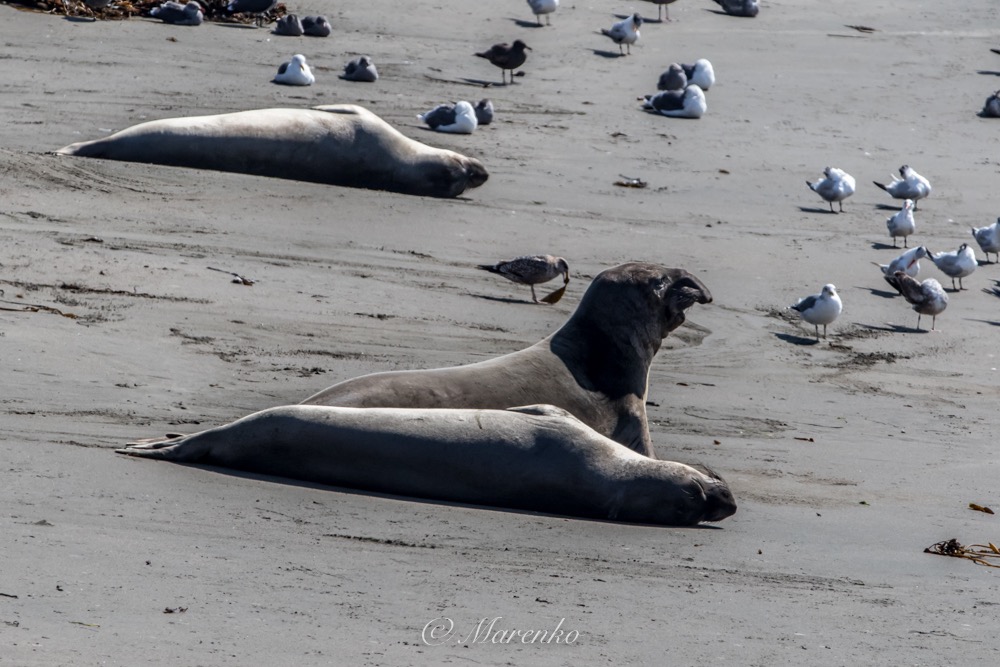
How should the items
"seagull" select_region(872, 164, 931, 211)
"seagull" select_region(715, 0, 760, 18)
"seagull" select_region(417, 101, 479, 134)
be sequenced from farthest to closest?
"seagull" select_region(715, 0, 760, 18) → "seagull" select_region(417, 101, 479, 134) → "seagull" select_region(872, 164, 931, 211)

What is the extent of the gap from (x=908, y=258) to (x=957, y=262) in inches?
18.5

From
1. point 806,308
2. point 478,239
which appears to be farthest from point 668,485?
point 478,239

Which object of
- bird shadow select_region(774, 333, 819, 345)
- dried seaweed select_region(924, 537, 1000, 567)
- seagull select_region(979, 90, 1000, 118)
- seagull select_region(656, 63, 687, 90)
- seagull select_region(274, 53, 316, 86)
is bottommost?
seagull select_region(979, 90, 1000, 118)

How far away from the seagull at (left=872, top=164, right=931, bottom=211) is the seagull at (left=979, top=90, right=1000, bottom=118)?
3223mm

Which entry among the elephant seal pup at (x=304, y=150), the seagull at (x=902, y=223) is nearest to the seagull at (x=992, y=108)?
the seagull at (x=902, y=223)

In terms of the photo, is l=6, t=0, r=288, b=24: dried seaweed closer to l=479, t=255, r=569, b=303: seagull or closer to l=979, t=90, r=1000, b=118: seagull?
l=479, t=255, r=569, b=303: seagull

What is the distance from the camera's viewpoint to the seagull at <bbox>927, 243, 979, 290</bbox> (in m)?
9.76

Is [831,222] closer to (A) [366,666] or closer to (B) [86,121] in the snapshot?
(B) [86,121]

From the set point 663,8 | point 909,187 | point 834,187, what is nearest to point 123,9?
point 663,8

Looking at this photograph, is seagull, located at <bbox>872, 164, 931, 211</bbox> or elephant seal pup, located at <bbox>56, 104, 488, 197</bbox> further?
seagull, located at <bbox>872, 164, 931, 211</bbox>

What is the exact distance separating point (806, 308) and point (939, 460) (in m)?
2.10

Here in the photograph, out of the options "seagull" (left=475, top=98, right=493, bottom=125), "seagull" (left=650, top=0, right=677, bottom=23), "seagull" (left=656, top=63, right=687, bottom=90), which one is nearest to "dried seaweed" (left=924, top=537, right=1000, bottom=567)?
"seagull" (left=475, top=98, right=493, bottom=125)

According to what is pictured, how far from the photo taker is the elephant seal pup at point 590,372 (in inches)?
215

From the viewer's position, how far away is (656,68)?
1473cm
